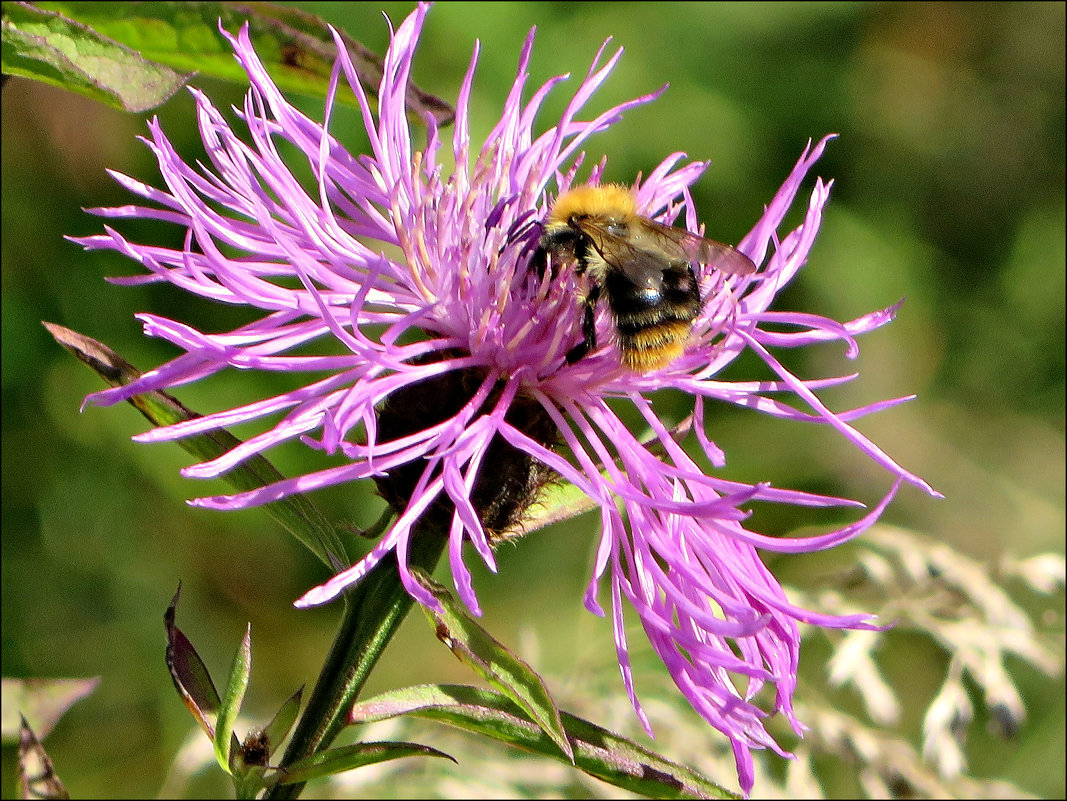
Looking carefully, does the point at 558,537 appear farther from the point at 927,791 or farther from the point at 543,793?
the point at 927,791

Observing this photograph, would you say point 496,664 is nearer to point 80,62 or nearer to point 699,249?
point 699,249

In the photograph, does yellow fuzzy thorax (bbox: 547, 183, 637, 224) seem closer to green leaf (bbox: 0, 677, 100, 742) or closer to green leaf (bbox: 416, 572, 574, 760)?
green leaf (bbox: 416, 572, 574, 760)

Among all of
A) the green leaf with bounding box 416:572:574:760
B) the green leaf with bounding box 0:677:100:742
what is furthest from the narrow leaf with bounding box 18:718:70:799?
the green leaf with bounding box 416:572:574:760

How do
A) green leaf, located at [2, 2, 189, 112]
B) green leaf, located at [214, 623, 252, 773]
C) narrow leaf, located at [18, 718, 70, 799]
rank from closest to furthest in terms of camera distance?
1. green leaf, located at [214, 623, 252, 773]
2. green leaf, located at [2, 2, 189, 112]
3. narrow leaf, located at [18, 718, 70, 799]

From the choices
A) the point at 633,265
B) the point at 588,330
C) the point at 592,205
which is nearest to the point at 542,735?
the point at 588,330

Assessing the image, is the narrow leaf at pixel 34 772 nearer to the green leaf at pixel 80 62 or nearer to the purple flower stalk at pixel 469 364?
the purple flower stalk at pixel 469 364

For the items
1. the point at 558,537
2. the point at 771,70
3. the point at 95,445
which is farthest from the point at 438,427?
the point at 771,70
